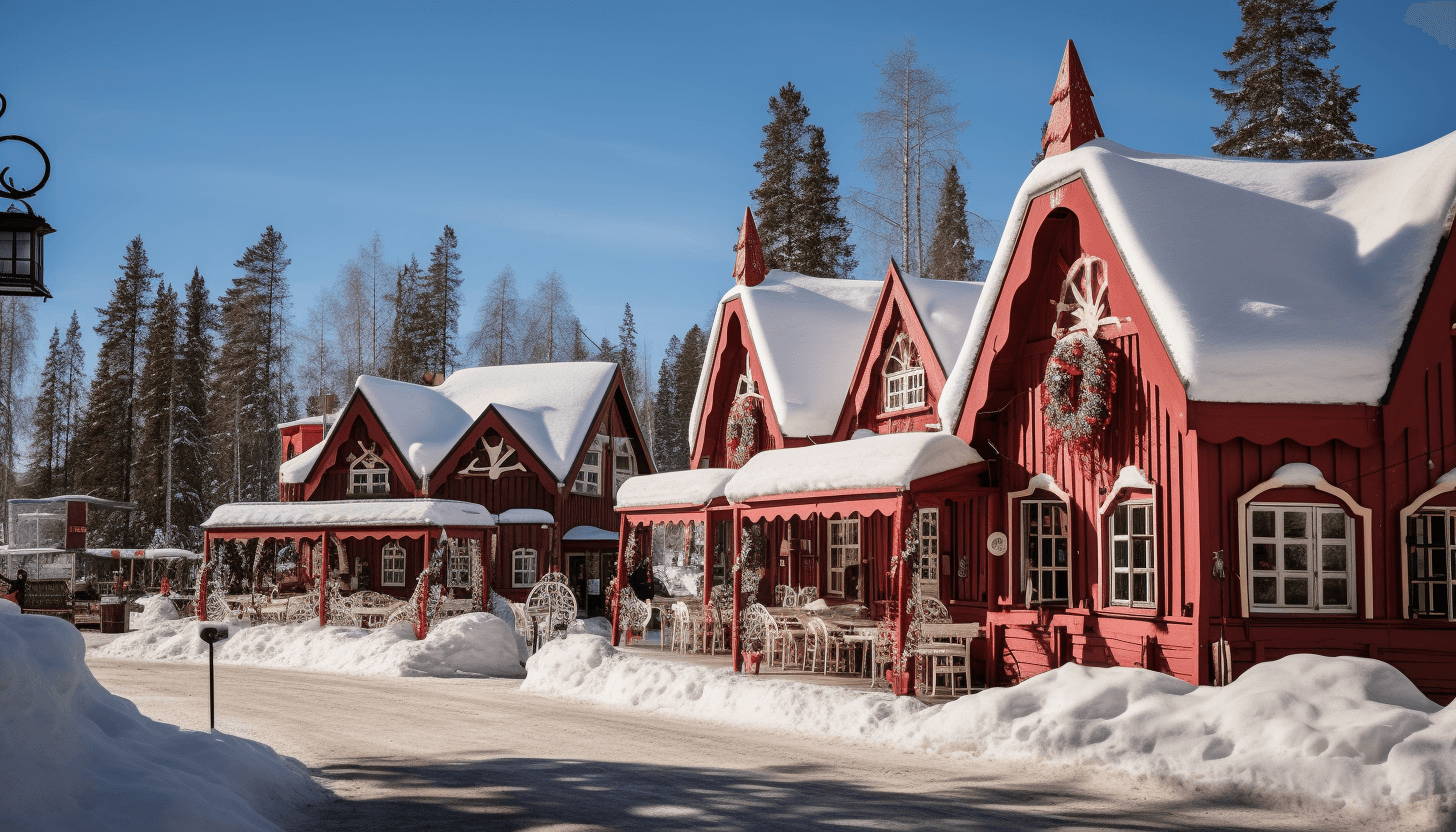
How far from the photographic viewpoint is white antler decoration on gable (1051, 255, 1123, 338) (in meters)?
14.9

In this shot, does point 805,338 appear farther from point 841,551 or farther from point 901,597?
point 901,597

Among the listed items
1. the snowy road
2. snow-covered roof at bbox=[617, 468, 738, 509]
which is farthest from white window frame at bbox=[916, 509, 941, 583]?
the snowy road

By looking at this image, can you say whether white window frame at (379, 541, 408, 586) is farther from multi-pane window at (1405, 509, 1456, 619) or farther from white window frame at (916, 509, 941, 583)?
multi-pane window at (1405, 509, 1456, 619)

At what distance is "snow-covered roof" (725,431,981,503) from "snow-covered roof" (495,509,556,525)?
45.4 feet

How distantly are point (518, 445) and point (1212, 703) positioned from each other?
77.6 ft

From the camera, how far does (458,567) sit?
105 ft

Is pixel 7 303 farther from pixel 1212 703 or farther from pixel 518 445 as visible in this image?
pixel 1212 703

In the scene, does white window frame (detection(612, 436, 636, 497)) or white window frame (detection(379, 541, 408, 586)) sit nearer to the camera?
white window frame (detection(379, 541, 408, 586))

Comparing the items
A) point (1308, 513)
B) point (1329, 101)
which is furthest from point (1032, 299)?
point (1329, 101)

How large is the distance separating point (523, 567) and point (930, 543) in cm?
1624

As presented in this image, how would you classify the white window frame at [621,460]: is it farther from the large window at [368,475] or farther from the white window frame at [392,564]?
the large window at [368,475]

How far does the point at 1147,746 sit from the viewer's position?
10609mm

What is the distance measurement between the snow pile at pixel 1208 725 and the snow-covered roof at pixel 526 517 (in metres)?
17.5

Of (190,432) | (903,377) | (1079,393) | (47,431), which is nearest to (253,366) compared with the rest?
(190,432)
